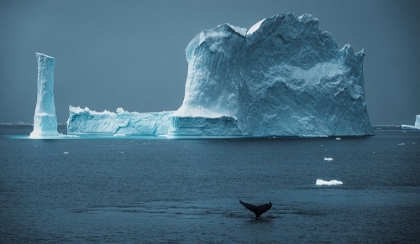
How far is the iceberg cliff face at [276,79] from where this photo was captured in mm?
42344

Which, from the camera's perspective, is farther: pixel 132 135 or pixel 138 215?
pixel 132 135

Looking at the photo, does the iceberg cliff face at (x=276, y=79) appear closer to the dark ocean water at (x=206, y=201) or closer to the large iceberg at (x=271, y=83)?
the large iceberg at (x=271, y=83)

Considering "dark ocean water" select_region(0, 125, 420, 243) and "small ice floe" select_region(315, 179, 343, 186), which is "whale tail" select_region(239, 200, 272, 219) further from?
"small ice floe" select_region(315, 179, 343, 186)

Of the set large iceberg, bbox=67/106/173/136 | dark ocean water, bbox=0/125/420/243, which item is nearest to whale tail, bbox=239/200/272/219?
dark ocean water, bbox=0/125/420/243

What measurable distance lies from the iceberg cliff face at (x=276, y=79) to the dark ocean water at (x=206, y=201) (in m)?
13.5

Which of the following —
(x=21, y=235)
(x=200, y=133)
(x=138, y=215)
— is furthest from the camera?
(x=200, y=133)

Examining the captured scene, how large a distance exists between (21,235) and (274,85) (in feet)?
109

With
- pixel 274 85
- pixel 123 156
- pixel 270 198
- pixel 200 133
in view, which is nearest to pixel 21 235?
pixel 270 198

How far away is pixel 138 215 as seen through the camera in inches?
544

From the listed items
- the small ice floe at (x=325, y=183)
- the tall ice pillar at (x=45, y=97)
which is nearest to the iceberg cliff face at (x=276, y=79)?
the tall ice pillar at (x=45, y=97)

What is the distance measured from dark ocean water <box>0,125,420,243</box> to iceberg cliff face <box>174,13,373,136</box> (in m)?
13.5

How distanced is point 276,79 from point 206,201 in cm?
2864

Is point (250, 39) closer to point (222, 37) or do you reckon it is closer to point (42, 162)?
point (222, 37)

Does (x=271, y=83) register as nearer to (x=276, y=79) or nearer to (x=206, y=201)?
(x=276, y=79)
